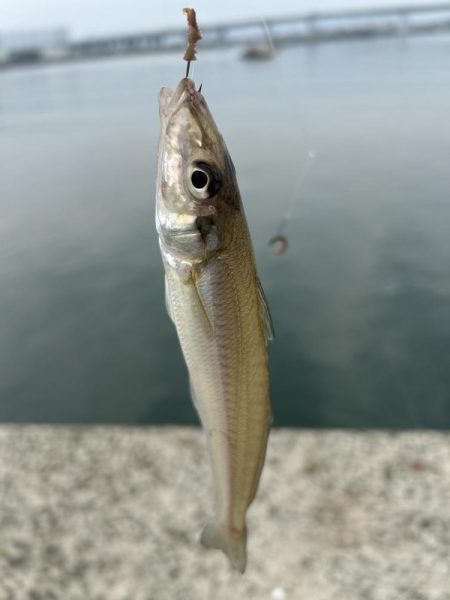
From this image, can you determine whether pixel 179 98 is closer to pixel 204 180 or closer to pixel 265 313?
pixel 204 180

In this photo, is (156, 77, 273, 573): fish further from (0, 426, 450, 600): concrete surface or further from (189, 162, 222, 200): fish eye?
→ (0, 426, 450, 600): concrete surface

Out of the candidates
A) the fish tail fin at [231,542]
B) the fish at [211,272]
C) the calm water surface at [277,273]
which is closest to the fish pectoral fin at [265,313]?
the fish at [211,272]

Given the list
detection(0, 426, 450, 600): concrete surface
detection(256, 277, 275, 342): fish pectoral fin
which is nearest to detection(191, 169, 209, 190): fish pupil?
detection(256, 277, 275, 342): fish pectoral fin

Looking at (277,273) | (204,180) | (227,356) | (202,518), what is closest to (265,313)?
(227,356)

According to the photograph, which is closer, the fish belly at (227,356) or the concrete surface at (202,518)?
the fish belly at (227,356)

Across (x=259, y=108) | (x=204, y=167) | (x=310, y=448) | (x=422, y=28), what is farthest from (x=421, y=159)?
(x=422, y=28)

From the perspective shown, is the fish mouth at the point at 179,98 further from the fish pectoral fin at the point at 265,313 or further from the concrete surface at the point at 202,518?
the concrete surface at the point at 202,518

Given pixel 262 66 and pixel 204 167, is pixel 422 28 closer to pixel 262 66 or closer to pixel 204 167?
pixel 262 66
